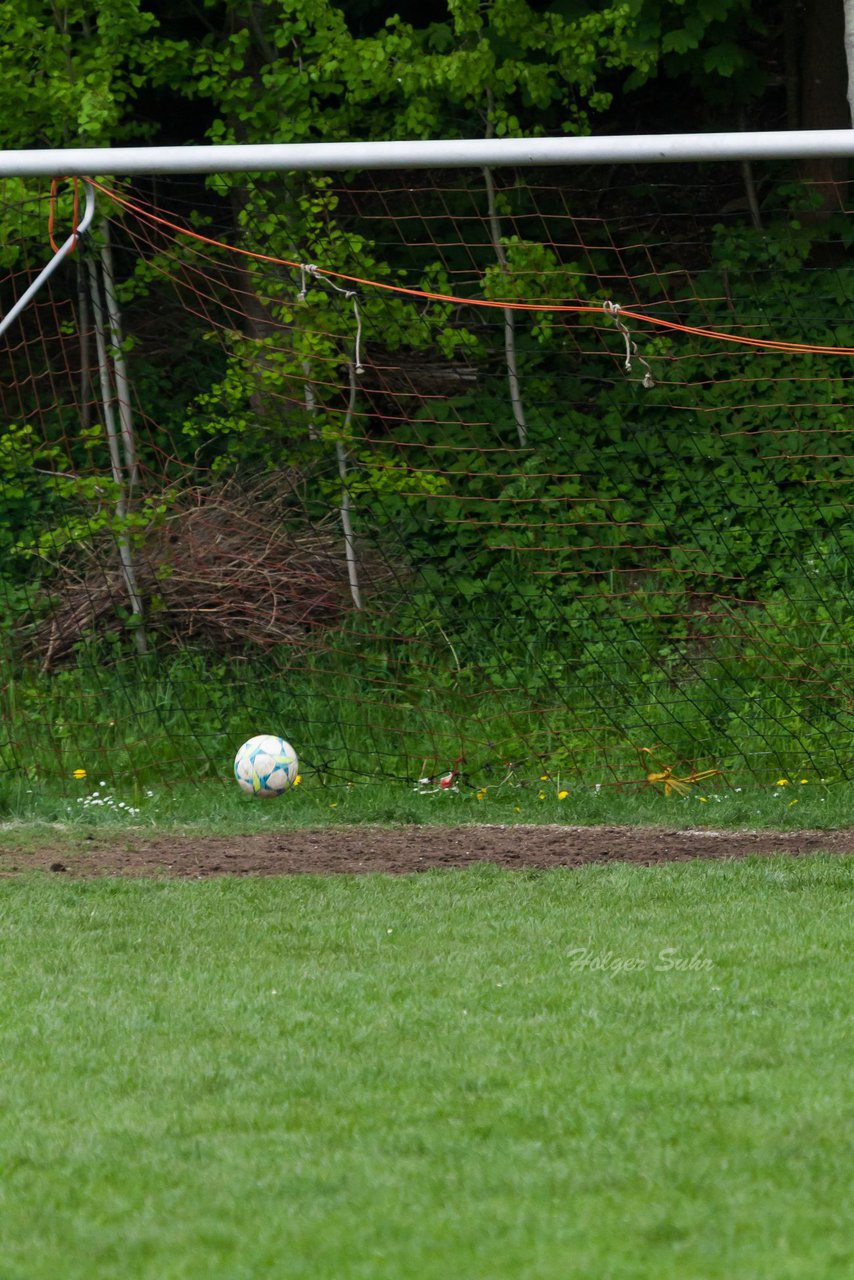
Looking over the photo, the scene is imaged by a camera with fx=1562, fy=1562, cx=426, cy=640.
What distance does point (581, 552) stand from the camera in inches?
457

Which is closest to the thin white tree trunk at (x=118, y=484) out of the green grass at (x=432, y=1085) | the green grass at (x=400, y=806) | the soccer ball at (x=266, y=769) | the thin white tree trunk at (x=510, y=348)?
the green grass at (x=400, y=806)

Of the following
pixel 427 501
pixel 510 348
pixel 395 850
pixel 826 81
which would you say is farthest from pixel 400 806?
pixel 826 81

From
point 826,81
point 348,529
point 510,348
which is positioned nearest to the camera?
point 348,529

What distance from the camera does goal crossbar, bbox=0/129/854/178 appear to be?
286 inches

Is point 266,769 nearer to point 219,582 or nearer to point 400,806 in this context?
point 400,806

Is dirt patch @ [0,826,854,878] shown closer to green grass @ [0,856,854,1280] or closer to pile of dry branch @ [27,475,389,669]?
green grass @ [0,856,854,1280]

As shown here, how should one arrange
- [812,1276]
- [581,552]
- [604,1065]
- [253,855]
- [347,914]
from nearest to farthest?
[812,1276] → [604,1065] → [347,914] → [253,855] → [581,552]

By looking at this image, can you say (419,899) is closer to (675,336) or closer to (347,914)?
(347,914)

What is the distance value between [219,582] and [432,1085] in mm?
7151

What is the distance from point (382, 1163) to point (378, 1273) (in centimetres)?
55

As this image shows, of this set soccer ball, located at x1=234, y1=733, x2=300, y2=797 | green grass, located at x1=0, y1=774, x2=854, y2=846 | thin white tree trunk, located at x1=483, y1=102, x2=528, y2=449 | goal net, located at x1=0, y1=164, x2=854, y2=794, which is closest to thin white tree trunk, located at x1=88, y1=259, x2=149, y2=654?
goal net, located at x1=0, y1=164, x2=854, y2=794

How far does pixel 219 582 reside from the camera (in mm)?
10727

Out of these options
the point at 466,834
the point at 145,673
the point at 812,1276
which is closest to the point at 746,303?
the point at 145,673

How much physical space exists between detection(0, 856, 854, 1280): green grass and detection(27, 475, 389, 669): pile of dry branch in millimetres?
4686
